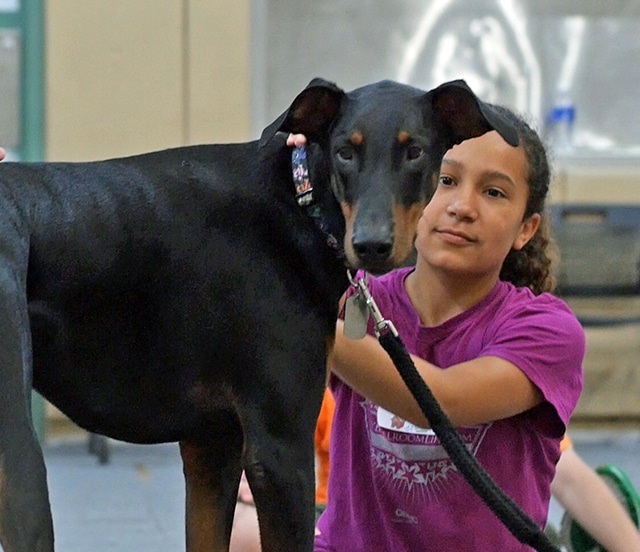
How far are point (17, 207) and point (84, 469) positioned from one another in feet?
10.6

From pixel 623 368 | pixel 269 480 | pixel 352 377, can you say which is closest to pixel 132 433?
pixel 269 480

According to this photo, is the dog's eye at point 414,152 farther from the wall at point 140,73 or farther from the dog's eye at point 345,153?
the wall at point 140,73

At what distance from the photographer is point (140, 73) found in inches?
180

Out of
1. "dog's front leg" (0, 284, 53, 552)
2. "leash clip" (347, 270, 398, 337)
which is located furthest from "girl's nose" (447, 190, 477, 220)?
"dog's front leg" (0, 284, 53, 552)

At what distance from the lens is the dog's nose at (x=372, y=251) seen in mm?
1229

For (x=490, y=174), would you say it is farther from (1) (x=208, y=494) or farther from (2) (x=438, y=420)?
(1) (x=208, y=494)

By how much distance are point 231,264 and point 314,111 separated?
196mm

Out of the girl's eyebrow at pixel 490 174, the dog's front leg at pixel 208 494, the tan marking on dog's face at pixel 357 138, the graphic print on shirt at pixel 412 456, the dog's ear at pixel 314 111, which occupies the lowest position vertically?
the graphic print on shirt at pixel 412 456

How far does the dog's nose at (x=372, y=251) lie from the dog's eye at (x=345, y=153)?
0.36ft

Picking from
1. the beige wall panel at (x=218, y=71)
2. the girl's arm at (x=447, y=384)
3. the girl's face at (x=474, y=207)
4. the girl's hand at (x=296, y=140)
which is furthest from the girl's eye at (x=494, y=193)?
the beige wall panel at (x=218, y=71)

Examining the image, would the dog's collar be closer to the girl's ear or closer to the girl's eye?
the girl's eye

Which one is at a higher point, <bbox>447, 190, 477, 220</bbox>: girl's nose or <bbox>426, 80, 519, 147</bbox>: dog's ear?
<bbox>426, 80, 519, 147</bbox>: dog's ear

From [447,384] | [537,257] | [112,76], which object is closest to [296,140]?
[447,384]

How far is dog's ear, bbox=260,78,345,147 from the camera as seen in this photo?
4.34 feet
